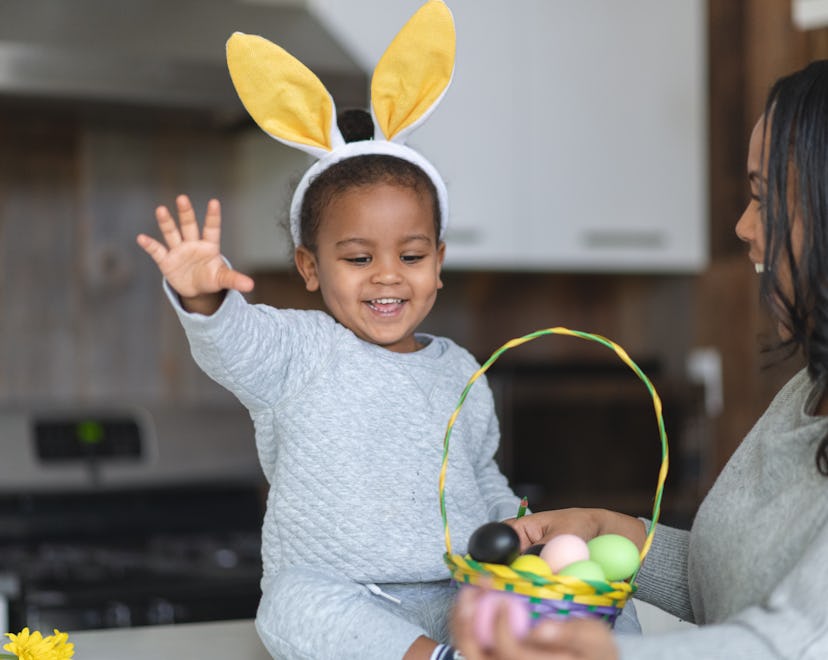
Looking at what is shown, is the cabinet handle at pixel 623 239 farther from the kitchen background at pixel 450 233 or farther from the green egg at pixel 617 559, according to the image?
the green egg at pixel 617 559

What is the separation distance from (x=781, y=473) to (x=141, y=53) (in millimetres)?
1555

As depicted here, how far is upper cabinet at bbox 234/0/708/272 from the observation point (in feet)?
8.16

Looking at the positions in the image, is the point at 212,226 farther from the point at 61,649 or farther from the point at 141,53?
the point at 141,53

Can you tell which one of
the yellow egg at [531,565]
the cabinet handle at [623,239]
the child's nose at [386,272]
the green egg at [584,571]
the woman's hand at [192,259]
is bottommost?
the green egg at [584,571]

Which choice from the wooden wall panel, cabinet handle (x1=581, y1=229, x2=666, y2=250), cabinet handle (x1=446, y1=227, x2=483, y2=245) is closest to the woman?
cabinet handle (x1=446, y1=227, x2=483, y2=245)

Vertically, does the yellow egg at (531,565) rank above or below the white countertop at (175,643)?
above

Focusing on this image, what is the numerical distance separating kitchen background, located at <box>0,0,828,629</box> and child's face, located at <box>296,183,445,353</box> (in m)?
1.12

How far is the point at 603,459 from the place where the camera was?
8.52 ft

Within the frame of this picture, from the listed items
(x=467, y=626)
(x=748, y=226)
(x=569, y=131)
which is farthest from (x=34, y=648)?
(x=569, y=131)

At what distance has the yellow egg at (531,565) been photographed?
74cm

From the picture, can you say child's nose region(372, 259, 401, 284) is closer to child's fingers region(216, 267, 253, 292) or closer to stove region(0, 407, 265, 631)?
child's fingers region(216, 267, 253, 292)

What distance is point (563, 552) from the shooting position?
30.6 inches

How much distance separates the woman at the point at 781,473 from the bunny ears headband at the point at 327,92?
0.92ft

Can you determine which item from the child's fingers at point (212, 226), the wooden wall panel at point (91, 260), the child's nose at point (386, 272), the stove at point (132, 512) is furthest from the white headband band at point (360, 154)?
the wooden wall panel at point (91, 260)
